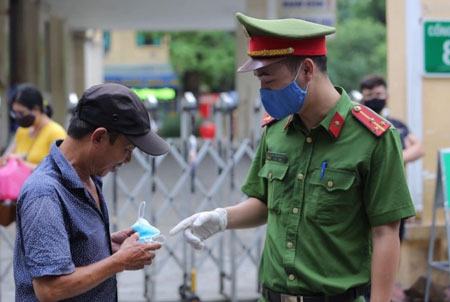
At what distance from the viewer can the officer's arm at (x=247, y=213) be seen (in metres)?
3.74

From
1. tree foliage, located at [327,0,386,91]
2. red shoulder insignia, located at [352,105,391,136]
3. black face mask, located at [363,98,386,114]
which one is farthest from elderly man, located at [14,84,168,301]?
tree foliage, located at [327,0,386,91]

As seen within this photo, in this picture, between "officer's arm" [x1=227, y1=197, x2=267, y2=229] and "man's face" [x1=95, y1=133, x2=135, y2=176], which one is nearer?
"man's face" [x1=95, y1=133, x2=135, y2=176]

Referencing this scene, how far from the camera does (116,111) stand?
9.85 feet

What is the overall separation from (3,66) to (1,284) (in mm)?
Result: 8951

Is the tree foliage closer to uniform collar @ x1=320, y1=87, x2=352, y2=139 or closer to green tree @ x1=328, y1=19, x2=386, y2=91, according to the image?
green tree @ x1=328, y1=19, x2=386, y2=91

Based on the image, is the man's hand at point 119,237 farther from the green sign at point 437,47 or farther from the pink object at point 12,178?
the green sign at point 437,47

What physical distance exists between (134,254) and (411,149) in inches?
169

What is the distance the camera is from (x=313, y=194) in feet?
11.0

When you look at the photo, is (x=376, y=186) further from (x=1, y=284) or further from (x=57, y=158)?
(x=1, y=284)

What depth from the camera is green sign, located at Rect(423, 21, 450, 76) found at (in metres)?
7.58

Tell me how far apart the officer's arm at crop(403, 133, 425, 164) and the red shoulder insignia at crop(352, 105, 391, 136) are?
355 centimetres

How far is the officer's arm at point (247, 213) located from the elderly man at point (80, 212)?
2.15 ft

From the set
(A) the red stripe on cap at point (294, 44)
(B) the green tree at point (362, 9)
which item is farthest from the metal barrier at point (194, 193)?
(B) the green tree at point (362, 9)

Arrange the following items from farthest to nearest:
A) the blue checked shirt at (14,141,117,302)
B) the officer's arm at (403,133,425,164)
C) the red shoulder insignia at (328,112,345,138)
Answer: the officer's arm at (403,133,425,164), the red shoulder insignia at (328,112,345,138), the blue checked shirt at (14,141,117,302)
